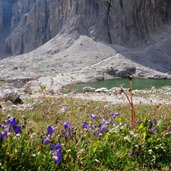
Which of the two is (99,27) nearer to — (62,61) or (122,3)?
(122,3)

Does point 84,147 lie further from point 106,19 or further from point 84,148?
point 106,19

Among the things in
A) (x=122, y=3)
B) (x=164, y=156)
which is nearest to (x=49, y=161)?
(x=164, y=156)

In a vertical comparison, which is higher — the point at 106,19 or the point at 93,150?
the point at 106,19

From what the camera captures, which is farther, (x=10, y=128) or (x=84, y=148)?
(x=84, y=148)

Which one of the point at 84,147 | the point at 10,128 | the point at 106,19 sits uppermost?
the point at 106,19

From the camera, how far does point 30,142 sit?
16.7 ft

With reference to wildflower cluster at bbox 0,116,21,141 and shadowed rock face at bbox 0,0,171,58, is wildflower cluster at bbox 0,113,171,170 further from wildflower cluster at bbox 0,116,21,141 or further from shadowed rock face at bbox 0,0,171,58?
shadowed rock face at bbox 0,0,171,58

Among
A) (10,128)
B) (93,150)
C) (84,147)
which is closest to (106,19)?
(84,147)

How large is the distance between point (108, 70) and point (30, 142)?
61.2 metres

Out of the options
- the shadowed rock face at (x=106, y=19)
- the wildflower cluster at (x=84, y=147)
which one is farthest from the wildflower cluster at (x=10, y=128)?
the shadowed rock face at (x=106, y=19)

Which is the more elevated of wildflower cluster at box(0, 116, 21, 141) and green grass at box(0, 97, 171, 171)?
wildflower cluster at box(0, 116, 21, 141)

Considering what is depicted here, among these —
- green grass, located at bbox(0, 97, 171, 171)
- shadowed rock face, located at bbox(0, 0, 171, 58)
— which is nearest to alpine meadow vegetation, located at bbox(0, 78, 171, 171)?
green grass, located at bbox(0, 97, 171, 171)

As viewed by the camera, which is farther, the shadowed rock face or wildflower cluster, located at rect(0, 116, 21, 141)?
the shadowed rock face

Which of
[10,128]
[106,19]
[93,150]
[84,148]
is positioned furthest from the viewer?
[106,19]
